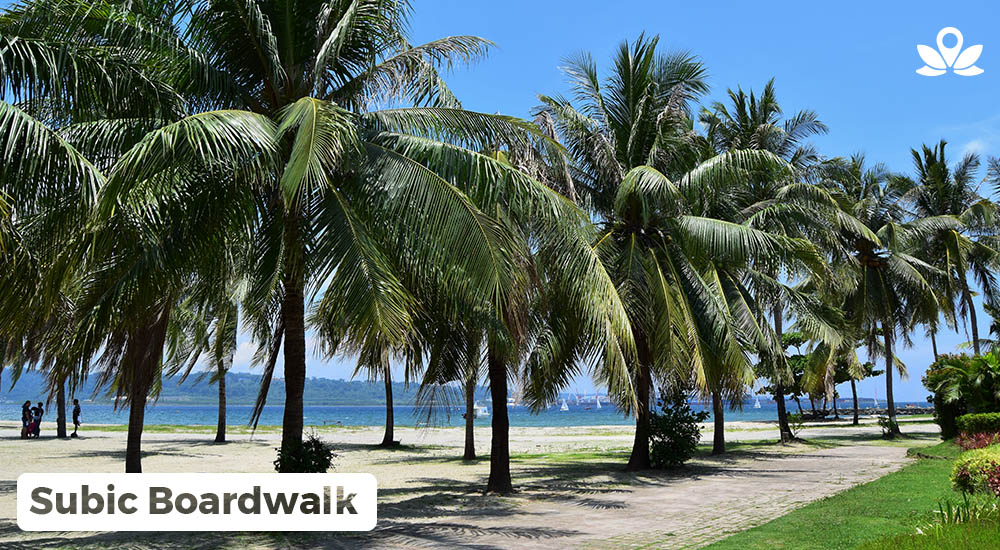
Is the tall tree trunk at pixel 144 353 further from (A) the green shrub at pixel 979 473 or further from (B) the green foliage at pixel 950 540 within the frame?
(A) the green shrub at pixel 979 473

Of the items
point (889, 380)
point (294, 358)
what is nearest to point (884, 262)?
point (889, 380)

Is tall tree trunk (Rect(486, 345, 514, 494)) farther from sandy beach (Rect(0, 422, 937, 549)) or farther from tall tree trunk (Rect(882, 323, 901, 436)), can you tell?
tall tree trunk (Rect(882, 323, 901, 436))

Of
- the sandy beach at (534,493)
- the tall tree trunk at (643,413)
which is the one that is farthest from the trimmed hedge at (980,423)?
the tall tree trunk at (643,413)

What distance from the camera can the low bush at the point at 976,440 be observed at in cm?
1639

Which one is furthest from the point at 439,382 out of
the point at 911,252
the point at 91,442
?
the point at 911,252

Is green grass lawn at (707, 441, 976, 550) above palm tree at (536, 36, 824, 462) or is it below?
below

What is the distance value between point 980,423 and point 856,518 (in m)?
10.8

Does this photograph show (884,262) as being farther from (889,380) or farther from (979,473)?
(979,473)

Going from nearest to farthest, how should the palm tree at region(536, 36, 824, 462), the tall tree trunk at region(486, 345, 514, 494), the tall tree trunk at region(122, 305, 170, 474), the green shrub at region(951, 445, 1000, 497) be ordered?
1. the green shrub at region(951, 445, 1000, 497)
2. the tall tree trunk at region(122, 305, 170, 474)
3. the tall tree trunk at region(486, 345, 514, 494)
4. the palm tree at region(536, 36, 824, 462)

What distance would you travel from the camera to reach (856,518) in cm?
988

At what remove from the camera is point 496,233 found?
919cm

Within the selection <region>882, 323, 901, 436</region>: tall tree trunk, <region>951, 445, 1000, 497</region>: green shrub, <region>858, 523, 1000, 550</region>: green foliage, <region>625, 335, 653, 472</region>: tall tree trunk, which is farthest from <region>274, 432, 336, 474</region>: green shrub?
<region>882, 323, 901, 436</region>: tall tree trunk

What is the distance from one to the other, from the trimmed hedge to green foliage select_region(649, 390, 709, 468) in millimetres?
6310

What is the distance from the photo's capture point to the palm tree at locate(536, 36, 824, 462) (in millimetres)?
16109
